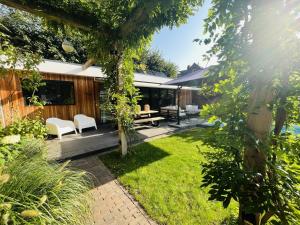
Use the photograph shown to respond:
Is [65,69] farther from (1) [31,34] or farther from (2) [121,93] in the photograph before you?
(1) [31,34]

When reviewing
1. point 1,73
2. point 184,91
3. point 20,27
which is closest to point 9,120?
point 1,73

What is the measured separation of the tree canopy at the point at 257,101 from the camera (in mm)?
944

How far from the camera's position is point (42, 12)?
11.7 ft

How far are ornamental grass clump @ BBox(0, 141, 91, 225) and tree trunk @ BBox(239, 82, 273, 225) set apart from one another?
5.91ft

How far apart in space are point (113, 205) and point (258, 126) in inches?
114

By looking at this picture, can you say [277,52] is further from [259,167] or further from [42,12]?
[42,12]

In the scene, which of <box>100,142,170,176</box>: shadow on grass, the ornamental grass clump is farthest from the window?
the ornamental grass clump

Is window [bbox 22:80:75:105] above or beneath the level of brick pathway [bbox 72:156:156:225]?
above

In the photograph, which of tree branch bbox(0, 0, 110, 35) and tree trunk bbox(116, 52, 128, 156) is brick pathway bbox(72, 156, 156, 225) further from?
tree branch bbox(0, 0, 110, 35)

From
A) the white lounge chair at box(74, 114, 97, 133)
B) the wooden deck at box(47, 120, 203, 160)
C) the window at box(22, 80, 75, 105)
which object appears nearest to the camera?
the wooden deck at box(47, 120, 203, 160)

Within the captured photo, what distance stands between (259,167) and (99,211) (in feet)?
9.07

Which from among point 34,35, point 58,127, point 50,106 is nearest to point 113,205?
point 58,127

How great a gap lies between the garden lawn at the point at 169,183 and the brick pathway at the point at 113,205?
15cm

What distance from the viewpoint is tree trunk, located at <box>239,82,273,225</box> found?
3.67 feet
